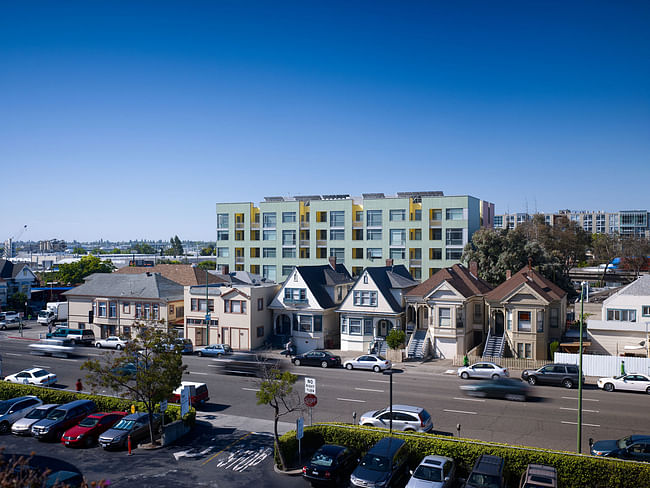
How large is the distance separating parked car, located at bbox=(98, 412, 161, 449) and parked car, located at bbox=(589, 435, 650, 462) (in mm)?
21873

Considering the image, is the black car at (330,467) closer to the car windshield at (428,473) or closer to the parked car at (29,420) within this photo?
the car windshield at (428,473)

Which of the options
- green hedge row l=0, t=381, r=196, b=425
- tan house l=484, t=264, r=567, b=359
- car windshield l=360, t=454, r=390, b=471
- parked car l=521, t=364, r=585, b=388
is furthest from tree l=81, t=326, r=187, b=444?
tan house l=484, t=264, r=567, b=359

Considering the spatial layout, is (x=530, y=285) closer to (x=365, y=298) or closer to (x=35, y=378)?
(x=365, y=298)

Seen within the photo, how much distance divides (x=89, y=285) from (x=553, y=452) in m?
58.6

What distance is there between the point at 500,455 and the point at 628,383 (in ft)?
69.2

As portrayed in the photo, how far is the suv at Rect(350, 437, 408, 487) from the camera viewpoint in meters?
20.6

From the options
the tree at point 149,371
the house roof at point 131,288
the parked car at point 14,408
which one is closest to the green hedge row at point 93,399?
the parked car at point 14,408

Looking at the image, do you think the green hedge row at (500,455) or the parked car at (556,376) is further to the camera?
the parked car at (556,376)

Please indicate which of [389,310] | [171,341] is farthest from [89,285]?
[171,341]

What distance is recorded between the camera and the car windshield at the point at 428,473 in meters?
20.4

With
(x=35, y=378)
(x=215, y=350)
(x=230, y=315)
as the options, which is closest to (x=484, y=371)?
(x=215, y=350)

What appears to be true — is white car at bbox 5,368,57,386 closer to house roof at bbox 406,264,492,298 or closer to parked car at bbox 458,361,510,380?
parked car at bbox 458,361,510,380

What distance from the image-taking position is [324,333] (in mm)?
54750

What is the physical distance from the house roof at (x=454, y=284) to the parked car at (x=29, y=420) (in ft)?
109
